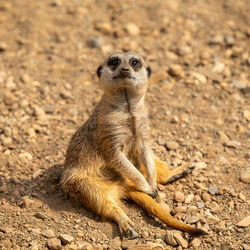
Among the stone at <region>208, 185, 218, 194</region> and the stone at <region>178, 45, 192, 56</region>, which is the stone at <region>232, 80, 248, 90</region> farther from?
the stone at <region>208, 185, 218, 194</region>

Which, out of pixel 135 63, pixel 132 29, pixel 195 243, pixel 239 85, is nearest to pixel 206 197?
pixel 195 243

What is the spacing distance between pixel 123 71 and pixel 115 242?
3.93 feet

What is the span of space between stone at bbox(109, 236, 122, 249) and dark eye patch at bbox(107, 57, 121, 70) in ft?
4.09

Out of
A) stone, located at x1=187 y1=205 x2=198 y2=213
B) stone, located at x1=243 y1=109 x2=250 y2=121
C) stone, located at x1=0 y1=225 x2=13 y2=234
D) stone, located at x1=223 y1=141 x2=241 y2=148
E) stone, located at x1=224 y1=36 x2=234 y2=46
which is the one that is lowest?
stone, located at x1=0 y1=225 x2=13 y2=234

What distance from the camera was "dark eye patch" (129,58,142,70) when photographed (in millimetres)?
3119

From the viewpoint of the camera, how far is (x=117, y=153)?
123 inches

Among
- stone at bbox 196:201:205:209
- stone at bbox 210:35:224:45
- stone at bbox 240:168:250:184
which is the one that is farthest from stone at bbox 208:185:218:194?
stone at bbox 210:35:224:45

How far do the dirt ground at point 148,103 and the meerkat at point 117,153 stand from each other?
0.11m

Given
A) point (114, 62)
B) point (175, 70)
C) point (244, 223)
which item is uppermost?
point (114, 62)

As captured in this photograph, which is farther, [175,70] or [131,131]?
[175,70]

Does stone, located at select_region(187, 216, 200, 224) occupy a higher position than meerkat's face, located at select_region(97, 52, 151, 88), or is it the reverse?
meerkat's face, located at select_region(97, 52, 151, 88)

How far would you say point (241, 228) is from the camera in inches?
117

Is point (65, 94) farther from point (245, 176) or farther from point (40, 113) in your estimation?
point (245, 176)

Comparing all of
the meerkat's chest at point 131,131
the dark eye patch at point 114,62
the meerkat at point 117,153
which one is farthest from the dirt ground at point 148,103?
the dark eye patch at point 114,62
